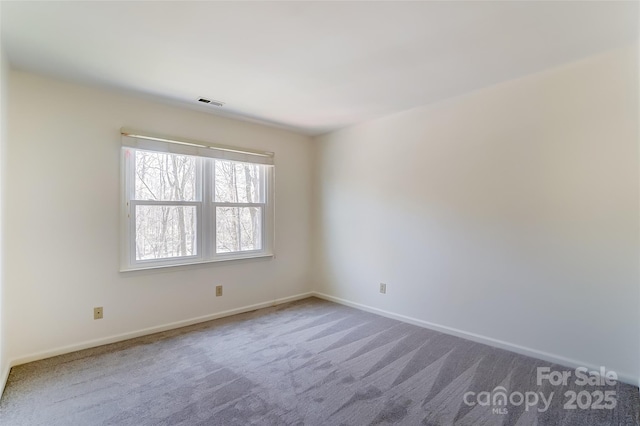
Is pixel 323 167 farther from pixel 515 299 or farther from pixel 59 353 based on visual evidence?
pixel 59 353

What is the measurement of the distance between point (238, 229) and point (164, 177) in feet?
3.47

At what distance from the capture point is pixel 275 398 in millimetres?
2064

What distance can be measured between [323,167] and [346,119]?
0.88 m

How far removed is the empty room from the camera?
195cm

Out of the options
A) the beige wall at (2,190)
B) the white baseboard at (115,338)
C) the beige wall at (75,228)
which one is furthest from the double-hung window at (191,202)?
the beige wall at (2,190)

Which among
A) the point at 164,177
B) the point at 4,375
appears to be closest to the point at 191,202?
the point at 164,177

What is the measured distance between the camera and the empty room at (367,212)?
1.95 metres

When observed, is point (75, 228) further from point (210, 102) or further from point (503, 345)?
point (503, 345)

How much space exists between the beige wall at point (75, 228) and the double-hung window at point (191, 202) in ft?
0.41

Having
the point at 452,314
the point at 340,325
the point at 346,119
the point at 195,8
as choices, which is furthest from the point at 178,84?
the point at 452,314

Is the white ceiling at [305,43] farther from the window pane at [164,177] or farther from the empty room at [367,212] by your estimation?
the window pane at [164,177]

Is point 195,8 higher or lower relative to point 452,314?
higher

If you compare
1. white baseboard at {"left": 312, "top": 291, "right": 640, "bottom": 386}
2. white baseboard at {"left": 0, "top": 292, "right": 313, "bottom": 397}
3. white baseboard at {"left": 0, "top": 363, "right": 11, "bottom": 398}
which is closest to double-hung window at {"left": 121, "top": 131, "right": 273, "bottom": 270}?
white baseboard at {"left": 0, "top": 292, "right": 313, "bottom": 397}

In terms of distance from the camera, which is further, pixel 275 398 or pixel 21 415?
pixel 275 398
